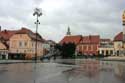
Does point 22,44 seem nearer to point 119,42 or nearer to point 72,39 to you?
point 72,39

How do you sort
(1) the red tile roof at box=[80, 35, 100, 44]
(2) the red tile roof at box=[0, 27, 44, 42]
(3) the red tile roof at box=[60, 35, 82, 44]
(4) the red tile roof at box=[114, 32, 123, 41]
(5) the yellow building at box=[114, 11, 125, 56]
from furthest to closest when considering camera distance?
(3) the red tile roof at box=[60, 35, 82, 44] → (1) the red tile roof at box=[80, 35, 100, 44] → (4) the red tile roof at box=[114, 32, 123, 41] → (5) the yellow building at box=[114, 11, 125, 56] → (2) the red tile roof at box=[0, 27, 44, 42]

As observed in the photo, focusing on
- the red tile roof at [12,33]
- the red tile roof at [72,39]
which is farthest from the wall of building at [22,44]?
the red tile roof at [72,39]

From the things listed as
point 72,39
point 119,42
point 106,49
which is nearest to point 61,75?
point 119,42

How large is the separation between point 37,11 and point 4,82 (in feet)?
195

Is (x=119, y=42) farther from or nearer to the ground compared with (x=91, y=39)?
nearer to the ground

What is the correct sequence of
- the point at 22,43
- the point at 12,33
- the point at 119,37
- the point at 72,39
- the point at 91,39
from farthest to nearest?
the point at 72,39, the point at 91,39, the point at 119,37, the point at 12,33, the point at 22,43

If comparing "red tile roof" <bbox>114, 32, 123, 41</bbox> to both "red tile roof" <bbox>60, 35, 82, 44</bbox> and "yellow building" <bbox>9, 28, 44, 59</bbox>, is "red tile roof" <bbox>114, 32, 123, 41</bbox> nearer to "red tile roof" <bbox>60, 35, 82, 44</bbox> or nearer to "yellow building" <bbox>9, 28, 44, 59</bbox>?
"red tile roof" <bbox>60, 35, 82, 44</bbox>

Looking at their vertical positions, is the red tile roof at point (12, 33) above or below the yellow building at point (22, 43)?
above

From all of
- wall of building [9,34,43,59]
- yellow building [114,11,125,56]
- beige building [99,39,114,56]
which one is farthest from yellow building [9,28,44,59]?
beige building [99,39,114,56]

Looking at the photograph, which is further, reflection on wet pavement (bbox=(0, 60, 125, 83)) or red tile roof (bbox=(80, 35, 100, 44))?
red tile roof (bbox=(80, 35, 100, 44))

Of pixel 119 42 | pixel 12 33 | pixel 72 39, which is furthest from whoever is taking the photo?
pixel 72 39

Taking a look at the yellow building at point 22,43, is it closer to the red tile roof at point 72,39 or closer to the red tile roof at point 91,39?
the red tile roof at point 91,39

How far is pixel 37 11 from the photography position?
251 feet

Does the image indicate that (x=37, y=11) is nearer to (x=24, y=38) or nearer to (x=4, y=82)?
(x=24, y=38)
